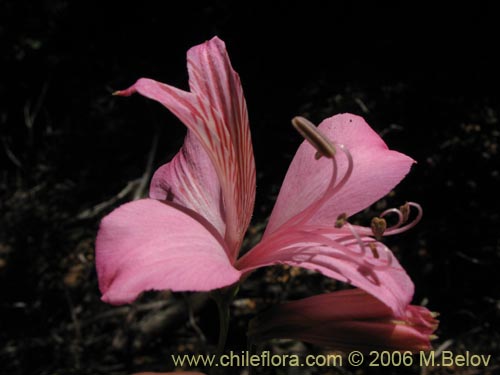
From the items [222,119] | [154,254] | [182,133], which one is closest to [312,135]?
[222,119]

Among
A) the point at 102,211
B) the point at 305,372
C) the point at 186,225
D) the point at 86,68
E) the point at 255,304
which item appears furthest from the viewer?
the point at 86,68

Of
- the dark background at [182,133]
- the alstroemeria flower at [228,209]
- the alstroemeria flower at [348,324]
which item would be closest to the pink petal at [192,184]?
the alstroemeria flower at [228,209]

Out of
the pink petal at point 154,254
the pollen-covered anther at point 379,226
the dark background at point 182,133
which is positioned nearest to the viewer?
the pink petal at point 154,254

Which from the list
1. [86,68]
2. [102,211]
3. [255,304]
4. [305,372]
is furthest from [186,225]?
[86,68]

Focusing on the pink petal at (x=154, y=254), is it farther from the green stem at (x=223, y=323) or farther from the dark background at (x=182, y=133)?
the dark background at (x=182, y=133)

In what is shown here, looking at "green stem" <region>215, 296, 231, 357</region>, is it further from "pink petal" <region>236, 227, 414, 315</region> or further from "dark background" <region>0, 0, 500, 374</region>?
"dark background" <region>0, 0, 500, 374</region>

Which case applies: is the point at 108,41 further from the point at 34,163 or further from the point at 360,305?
the point at 360,305

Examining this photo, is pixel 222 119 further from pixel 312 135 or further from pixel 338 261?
pixel 338 261
